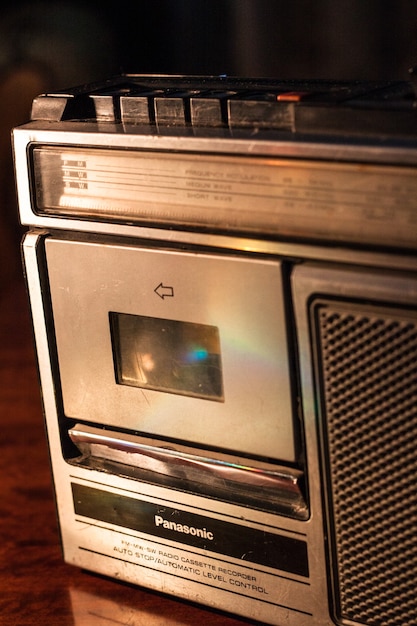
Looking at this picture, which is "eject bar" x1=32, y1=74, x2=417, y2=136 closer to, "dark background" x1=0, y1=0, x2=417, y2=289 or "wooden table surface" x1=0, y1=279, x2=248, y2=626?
"dark background" x1=0, y1=0, x2=417, y2=289

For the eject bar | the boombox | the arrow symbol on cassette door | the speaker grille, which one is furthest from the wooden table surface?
the eject bar

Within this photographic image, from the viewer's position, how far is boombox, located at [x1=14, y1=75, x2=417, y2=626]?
67cm

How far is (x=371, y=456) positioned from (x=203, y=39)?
0.57 meters

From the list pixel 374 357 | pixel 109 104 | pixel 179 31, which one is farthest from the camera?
pixel 179 31

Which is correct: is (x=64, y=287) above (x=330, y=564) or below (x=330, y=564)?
above

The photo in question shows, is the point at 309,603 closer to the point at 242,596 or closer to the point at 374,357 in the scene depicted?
the point at 242,596

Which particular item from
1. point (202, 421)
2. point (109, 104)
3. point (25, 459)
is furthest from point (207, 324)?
point (25, 459)

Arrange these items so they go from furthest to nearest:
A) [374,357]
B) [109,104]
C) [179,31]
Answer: [179,31]
[109,104]
[374,357]

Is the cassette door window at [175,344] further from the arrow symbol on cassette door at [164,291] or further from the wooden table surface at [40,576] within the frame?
the wooden table surface at [40,576]

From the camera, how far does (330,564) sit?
75cm

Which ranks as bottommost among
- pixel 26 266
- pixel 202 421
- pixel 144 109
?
pixel 202 421

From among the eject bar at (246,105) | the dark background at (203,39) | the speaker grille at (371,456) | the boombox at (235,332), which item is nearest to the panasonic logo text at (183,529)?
the boombox at (235,332)

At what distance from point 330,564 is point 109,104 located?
40cm

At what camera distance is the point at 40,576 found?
901 millimetres
